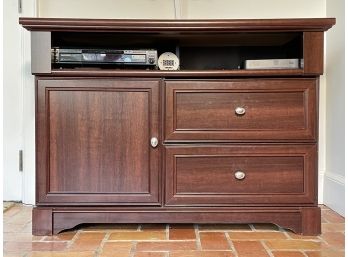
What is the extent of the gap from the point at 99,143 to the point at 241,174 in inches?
23.7

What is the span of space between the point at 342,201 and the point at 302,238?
1.44ft

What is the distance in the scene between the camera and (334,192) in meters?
1.68

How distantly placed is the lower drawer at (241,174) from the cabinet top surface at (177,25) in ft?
1.57

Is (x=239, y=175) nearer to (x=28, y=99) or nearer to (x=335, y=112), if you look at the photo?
(x=335, y=112)

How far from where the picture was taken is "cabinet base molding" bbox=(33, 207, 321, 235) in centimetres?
135

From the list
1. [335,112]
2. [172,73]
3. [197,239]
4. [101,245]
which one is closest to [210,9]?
[172,73]

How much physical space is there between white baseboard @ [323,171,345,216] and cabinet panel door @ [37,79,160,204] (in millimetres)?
952

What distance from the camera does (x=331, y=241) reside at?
4.21 feet

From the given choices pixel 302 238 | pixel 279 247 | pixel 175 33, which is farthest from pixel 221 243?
pixel 175 33

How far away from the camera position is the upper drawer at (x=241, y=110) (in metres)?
1.33

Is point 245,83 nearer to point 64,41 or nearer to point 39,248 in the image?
point 64,41

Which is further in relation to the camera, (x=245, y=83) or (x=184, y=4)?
(x=184, y=4)

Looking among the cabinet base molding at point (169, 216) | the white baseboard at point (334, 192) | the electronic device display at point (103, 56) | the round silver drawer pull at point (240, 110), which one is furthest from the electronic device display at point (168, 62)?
the white baseboard at point (334, 192)

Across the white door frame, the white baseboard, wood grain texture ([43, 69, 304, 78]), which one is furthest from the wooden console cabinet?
the white door frame
